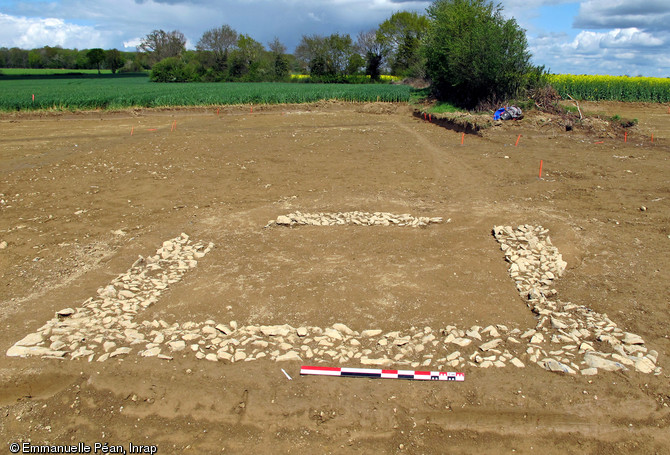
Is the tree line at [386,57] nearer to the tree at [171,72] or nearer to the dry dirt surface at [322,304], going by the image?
the tree at [171,72]

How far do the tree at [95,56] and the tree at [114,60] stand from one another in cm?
74

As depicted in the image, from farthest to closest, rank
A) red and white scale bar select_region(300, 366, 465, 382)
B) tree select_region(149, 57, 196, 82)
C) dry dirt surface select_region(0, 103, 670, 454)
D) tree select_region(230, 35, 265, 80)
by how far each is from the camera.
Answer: tree select_region(230, 35, 265, 80) → tree select_region(149, 57, 196, 82) → red and white scale bar select_region(300, 366, 465, 382) → dry dirt surface select_region(0, 103, 670, 454)

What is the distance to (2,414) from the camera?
13.9ft

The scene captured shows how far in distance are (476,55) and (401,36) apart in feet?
136

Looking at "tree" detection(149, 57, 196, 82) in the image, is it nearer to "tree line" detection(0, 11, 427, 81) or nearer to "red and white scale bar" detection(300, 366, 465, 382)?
"tree line" detection(0, 11, 427, 81)

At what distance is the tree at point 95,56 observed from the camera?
7200cm

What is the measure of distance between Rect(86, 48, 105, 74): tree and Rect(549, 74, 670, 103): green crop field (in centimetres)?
6979

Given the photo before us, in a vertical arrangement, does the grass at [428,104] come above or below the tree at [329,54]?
below

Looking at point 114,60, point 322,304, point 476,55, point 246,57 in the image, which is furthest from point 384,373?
point 114,60

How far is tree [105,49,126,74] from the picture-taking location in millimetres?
73250

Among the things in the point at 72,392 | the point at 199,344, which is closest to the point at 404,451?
the point at 199,344

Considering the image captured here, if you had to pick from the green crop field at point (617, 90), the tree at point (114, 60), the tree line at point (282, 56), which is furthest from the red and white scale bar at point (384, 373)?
the tree at point (114, 60)

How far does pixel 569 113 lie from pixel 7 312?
21.2 m

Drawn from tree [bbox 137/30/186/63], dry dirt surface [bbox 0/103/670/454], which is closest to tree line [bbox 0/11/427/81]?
tree [bbox 137/30/186/63]
